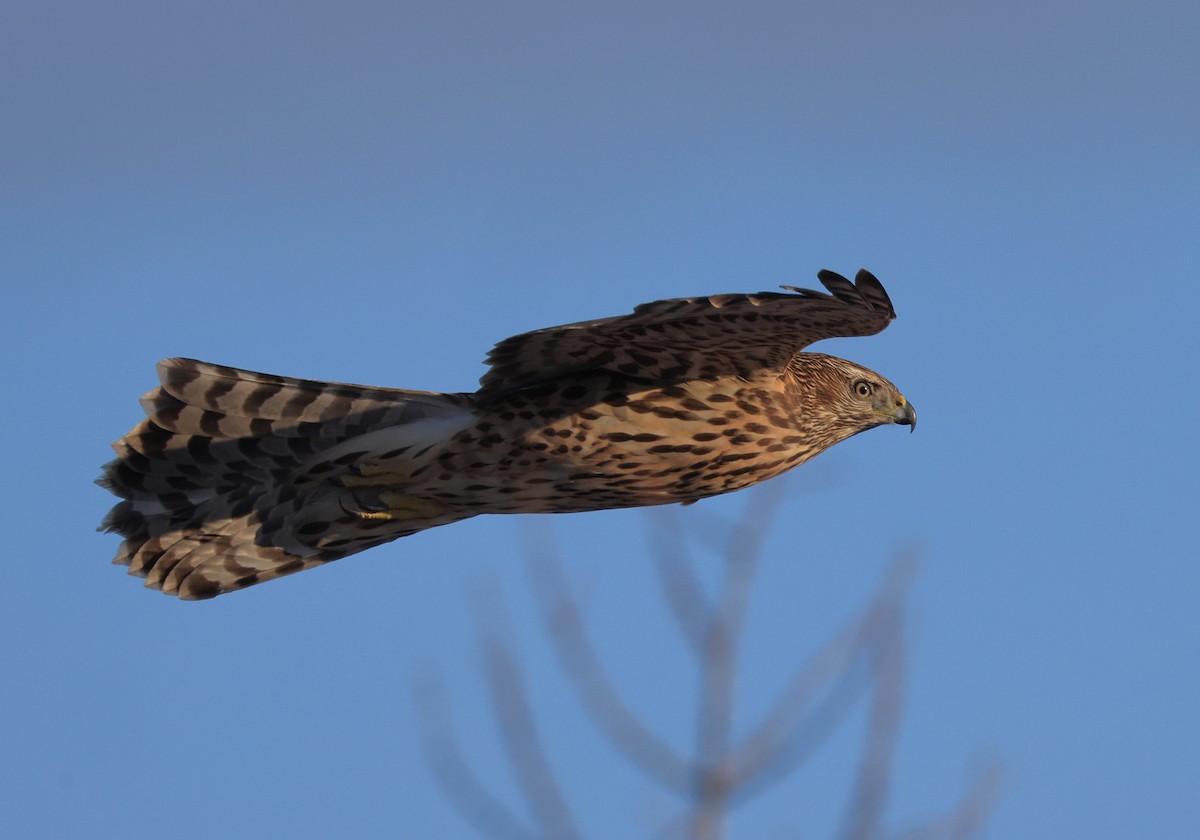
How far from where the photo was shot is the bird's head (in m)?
7.59

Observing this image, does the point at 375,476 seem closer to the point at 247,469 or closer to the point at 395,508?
the point at 395,508

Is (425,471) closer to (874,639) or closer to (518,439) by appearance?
(518,439)

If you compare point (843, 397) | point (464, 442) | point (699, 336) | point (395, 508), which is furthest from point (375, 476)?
point (843, 397)

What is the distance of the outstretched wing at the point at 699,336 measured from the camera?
20.8 ft

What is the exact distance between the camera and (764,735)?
19.3ft

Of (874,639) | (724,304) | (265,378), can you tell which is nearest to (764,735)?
(874,639)

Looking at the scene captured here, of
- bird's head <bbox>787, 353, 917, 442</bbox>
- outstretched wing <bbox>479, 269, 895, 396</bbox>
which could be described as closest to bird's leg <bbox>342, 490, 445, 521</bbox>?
outstretched wing <bbox>479, 269, 895, 396</bbox>

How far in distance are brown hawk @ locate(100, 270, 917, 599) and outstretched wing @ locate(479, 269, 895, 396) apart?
1cm

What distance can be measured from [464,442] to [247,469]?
3.58 feet

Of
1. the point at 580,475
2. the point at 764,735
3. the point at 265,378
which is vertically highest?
the point at 265,378

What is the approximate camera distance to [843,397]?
7.82 m

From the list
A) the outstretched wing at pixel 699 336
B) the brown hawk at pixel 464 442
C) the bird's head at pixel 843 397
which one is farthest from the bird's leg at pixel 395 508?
the bird's head at pixel 843 397

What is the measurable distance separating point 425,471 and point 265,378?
2.63ft

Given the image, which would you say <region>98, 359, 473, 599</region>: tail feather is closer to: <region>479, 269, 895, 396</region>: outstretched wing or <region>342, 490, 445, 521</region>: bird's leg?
<region>342, 490, 445, 521</region>: bird's leg
